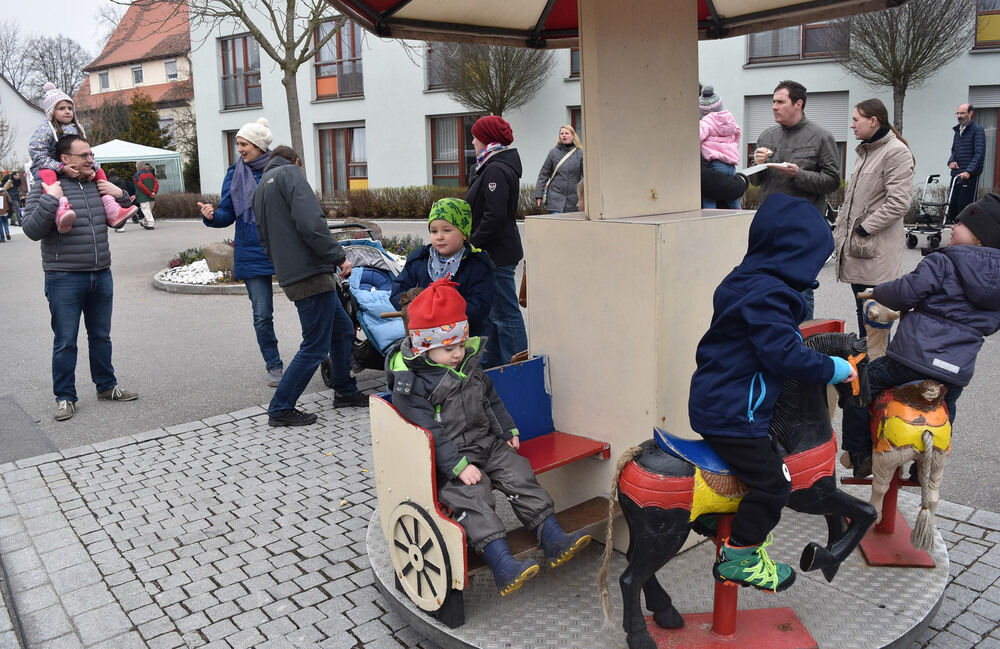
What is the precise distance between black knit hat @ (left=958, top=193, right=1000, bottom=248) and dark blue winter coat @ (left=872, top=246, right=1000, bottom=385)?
2.7 inches

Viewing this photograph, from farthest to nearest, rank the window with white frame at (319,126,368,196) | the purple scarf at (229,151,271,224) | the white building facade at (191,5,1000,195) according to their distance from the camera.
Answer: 1. the window with white frame at (319,126,368,196)
2. the white building facade at (191,5,1000,195)
3. the purple scarf at (229,151,271,224)

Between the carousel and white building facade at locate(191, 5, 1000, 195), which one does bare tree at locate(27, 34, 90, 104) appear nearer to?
white building facade at locate(191, 5, 1000, 195)

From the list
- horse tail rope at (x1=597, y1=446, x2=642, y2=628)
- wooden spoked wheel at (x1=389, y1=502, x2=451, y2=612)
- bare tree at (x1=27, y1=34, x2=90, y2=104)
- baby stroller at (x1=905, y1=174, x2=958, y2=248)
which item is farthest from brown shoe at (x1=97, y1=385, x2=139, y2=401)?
bare tree at (x1=27, y1=34, x2=90, y2=104)

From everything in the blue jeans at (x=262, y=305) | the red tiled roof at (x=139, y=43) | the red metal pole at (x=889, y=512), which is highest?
the red tiled roof at (x=139, y=43)

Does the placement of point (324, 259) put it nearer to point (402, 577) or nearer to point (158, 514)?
point (158, 514)

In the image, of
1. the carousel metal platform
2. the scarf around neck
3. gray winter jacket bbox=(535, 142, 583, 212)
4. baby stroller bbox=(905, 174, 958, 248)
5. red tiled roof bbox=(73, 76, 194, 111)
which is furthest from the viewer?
Result: red tiled roof bbox=(73, 76, 194, 111)

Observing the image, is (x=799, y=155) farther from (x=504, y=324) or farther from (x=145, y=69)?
(x=145, y=69)

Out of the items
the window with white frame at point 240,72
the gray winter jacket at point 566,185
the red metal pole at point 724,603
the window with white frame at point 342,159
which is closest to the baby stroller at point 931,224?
the gray winter jacket at point 566,185

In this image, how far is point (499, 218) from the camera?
20.1 ft

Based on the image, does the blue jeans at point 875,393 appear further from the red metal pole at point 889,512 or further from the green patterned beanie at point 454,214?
the green patterned beanie at point 454,214

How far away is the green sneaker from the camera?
3.09 m

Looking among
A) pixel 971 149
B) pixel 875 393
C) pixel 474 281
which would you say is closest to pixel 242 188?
pixel 474 281

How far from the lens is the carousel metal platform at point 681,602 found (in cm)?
332

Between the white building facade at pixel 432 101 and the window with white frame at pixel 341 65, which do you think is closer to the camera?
the white building facade at pixel 432 101
